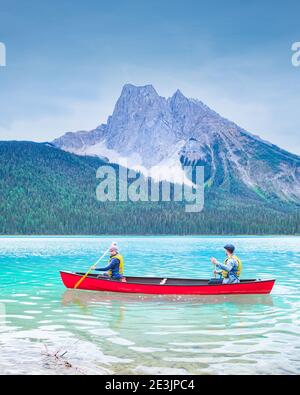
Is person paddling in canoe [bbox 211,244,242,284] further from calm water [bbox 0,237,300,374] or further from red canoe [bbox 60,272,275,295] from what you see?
calm water [bbox 0,237,300,374]

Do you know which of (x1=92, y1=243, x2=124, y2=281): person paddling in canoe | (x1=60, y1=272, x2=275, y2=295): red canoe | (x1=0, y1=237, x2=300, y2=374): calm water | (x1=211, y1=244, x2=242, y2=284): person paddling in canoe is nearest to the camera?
(x1=0, y1=237, x2=300, y2=374): calm water

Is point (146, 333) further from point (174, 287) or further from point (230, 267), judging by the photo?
point (230, 267)

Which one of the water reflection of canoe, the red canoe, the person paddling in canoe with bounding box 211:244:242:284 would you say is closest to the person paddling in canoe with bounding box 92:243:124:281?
the red canoe

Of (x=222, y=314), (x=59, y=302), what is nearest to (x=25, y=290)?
(x=59, y=302)

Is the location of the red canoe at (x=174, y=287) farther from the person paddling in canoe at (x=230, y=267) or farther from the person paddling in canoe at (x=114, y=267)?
the person paddling in canoe at (x=114, y=267)

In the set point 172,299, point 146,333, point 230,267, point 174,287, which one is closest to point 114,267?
point 174,287

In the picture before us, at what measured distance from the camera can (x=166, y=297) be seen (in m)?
27.7

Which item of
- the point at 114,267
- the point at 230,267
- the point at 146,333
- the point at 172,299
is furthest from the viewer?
the point at 114,267

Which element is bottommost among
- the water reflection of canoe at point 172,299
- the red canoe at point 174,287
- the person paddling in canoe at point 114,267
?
the water reflection of canoe at point 172,299

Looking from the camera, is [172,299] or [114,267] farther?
[114,267]

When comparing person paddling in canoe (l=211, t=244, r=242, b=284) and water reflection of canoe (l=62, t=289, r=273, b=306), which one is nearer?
person paddling in canoe (l=211, t=244, r=242, b=284)

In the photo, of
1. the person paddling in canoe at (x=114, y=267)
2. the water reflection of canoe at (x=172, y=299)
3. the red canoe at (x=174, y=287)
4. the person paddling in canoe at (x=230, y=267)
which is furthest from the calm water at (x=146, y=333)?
the person paddling in canoe at (x=114, y=267)

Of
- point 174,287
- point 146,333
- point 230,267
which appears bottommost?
point 146,333

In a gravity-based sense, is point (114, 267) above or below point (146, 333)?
above
